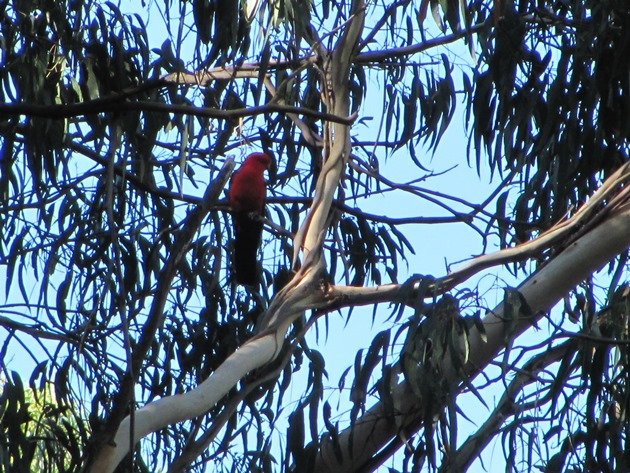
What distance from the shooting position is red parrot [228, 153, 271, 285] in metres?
3.33

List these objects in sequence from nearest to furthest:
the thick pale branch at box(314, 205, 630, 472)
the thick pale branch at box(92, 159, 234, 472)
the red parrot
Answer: the thick pale branch at box(92, 159, 234, 472), the thick pale branch at box(314, 205, 630, 472), the red parrot

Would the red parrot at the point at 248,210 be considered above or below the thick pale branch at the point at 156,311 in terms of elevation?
above

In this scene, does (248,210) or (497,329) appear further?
(248,210)

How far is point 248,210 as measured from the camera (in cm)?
359

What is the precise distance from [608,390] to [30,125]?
1623mm

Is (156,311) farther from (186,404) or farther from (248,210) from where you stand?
(248,210)

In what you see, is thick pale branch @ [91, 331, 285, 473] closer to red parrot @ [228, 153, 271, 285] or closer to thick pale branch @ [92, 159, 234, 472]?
thick pale branch @ [92, 159, 234, 472]

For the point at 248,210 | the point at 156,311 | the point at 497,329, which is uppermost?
the point at 248,210

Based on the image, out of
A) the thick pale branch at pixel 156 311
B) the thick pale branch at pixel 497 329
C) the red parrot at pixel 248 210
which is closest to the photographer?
the thick pale branch at pixel 156 311

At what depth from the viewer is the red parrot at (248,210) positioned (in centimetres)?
333

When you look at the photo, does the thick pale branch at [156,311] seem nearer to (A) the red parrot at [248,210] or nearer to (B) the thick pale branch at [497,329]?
(B) the thick pale branch at [497,329]

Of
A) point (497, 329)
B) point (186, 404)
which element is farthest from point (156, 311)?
point (497, 329)

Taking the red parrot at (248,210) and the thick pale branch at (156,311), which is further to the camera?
the red parrot at (248,210)

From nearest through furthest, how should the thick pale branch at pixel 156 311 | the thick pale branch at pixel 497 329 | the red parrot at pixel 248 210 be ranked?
the thick pale branch at pixel 156 311 → the thick pale branch at pixel 497 329 → the red parrot at pixel 248 210
